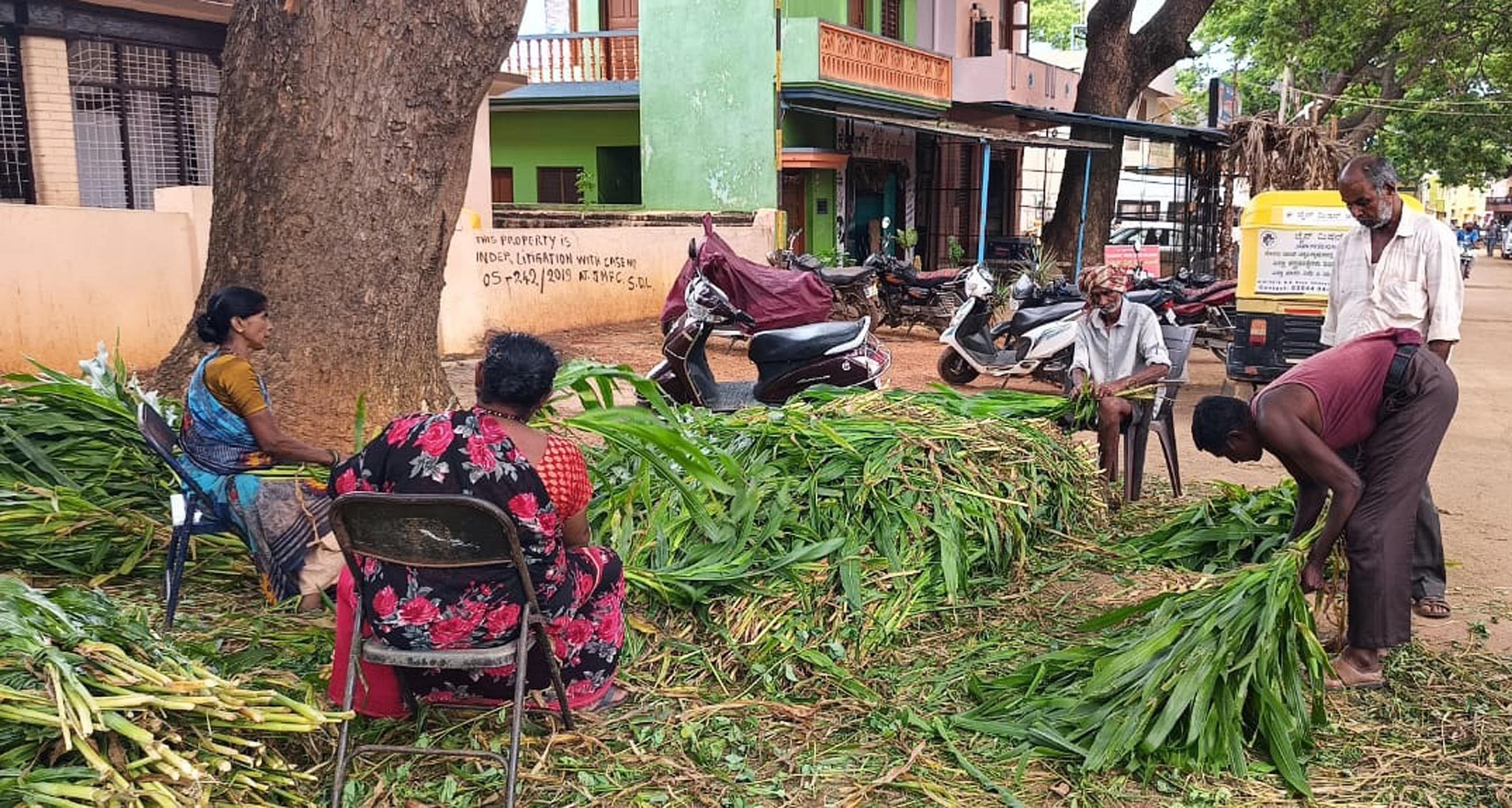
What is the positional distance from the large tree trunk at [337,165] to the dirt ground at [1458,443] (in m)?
4.11

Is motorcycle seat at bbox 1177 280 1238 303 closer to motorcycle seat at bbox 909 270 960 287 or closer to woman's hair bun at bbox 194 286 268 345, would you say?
motorcycle seat at bbox 909 270 960 287

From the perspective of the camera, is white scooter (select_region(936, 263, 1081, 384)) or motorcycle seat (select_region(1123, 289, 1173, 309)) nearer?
→ white scooter (select_region(936, 263, 1081, 384))

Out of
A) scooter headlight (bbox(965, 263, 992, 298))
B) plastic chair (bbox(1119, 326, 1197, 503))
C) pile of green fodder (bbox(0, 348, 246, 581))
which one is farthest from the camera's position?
scooter headlight (bbox(965, 263, 992, 298))

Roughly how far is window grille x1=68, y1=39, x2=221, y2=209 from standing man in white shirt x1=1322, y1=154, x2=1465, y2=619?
1029 centimetres

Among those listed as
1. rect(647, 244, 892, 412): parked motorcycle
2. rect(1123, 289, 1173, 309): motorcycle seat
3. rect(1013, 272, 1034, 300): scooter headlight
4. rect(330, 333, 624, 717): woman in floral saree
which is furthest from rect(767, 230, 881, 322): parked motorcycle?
rect(330, 333, 624, 717): woman in floral saree

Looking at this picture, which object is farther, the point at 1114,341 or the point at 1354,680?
the point at 1114,341

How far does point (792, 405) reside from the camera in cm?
500

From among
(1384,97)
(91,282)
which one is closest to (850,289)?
(91,282)

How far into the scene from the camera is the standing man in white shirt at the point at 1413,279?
4285 mm

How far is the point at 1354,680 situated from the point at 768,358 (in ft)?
12.3

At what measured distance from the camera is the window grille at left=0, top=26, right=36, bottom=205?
1008cm

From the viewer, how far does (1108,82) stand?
16703mm

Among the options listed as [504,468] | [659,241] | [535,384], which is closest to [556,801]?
[504,468]

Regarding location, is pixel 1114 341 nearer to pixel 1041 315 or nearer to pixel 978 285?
pixel 1041 315
